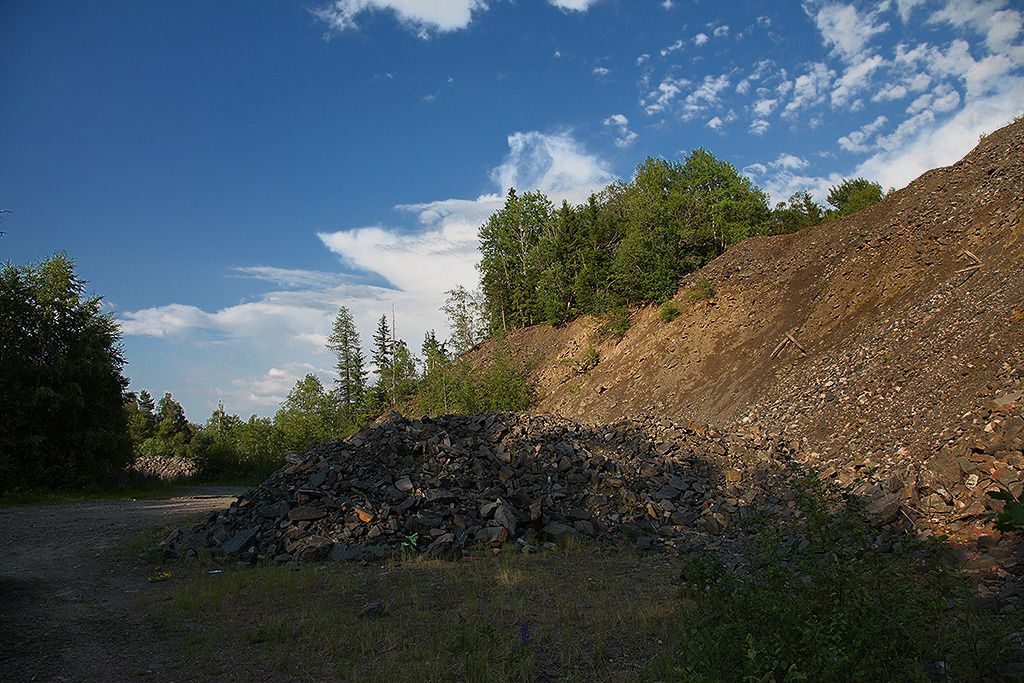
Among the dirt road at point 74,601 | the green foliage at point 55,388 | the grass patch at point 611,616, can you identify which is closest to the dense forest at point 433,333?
the green foliage at point 55,388

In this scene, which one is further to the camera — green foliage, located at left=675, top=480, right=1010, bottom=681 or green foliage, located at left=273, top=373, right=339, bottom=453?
green foliage, located at left=273, top=373, right=339, bottom=453

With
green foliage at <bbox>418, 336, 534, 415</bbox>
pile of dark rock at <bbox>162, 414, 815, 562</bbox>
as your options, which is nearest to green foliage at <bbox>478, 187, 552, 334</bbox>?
green foliage at <bbox>418, 336, 534, 415</bbox>

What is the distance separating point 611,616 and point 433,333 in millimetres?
42463

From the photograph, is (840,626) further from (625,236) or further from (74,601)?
(625,236)

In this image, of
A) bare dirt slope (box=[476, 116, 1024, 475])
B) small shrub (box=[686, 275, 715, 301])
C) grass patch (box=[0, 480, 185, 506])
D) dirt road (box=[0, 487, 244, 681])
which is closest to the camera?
dirt road (box=[0, 487, 244, 681])

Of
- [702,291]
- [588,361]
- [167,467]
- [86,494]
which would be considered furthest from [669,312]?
[167,467]

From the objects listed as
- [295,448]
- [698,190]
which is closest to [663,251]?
[698,190]

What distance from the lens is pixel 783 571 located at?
4.81 meters

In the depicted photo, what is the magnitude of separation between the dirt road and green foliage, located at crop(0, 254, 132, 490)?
797cm

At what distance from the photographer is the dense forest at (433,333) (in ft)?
76.5

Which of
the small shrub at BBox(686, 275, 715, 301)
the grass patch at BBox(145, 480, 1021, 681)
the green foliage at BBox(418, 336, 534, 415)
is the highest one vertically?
the small shrub at BBox(686, 275, 715, 301)

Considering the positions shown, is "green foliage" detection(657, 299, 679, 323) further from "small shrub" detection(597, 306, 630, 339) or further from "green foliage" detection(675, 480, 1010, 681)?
"green foliage" detection(675, 480, 1010, 681)

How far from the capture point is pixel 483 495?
40.0ft

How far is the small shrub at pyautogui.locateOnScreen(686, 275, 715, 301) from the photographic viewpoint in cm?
2966
